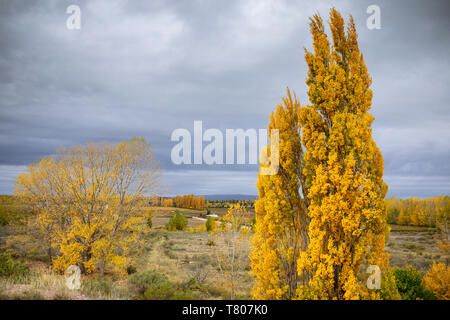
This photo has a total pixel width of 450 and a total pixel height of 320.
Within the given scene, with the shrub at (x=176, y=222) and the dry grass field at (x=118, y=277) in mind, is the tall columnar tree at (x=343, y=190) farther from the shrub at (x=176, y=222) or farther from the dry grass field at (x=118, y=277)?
the shrub at (x=176, y=222)

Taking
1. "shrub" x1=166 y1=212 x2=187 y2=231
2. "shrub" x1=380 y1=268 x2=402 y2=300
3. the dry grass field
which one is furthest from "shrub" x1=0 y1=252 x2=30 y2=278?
"shrub" x1=166 y1=212 x2=187 y2=231

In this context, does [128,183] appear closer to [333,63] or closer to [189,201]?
[333,63]

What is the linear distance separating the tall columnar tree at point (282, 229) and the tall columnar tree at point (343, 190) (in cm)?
72

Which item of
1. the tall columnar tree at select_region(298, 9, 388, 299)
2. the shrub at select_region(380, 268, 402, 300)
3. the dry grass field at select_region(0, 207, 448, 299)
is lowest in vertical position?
the dry grass field at select_region(0, 207, 448, 299)

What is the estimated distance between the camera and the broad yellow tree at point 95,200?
1177cm

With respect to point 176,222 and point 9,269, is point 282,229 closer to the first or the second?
point 9,269

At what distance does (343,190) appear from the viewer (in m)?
5.41

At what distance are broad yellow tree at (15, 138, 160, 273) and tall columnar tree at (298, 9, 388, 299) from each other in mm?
9043

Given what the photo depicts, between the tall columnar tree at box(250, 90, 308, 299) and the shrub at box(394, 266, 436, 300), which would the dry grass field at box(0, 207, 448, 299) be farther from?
the tall columnar tree at box(250, 90, 308, 299)

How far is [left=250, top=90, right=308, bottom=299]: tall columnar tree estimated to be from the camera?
21.7 ft

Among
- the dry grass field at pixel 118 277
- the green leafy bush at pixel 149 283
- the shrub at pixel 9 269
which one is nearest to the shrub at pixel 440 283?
the dry grass field at pixel 118 277

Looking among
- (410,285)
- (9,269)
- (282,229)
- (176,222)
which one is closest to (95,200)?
(9,269)

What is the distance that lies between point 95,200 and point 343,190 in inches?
459

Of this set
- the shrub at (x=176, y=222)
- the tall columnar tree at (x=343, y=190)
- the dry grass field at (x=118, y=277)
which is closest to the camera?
the tall columnar tree at (x=343, y=190)
